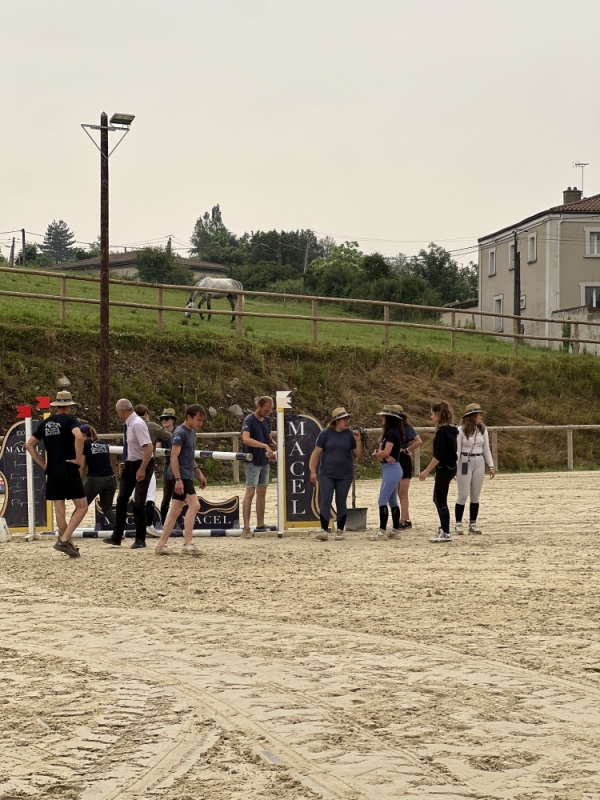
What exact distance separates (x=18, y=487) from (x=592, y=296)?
158ft

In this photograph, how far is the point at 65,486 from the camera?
515 inches

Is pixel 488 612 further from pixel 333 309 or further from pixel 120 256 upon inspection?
pixel 120 256

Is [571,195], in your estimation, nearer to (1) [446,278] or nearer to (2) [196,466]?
(1) [446,278]

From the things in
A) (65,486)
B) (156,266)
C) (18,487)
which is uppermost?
(156,266)

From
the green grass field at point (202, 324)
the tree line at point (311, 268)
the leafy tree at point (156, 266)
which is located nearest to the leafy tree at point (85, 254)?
the tree line at point (311, 268)

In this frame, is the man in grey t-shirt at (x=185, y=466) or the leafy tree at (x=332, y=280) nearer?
the man in grey t-shirt at (x=185, y=466)

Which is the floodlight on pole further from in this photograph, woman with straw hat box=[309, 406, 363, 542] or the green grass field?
woman with straw hat box=[309, 406, 363, 542]

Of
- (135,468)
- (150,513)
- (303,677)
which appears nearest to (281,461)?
(150,513)

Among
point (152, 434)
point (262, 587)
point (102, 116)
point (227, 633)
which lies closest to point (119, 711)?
point (227, 633)

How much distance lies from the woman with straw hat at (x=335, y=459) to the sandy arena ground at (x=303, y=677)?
186cm

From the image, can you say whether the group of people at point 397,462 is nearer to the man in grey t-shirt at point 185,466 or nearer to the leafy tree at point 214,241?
the man in grey t-shirt at point 185,466

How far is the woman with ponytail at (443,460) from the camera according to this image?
1409cm

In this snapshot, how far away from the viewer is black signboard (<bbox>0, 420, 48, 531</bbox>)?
51.9 feet

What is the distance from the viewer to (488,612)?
921 centimetres
